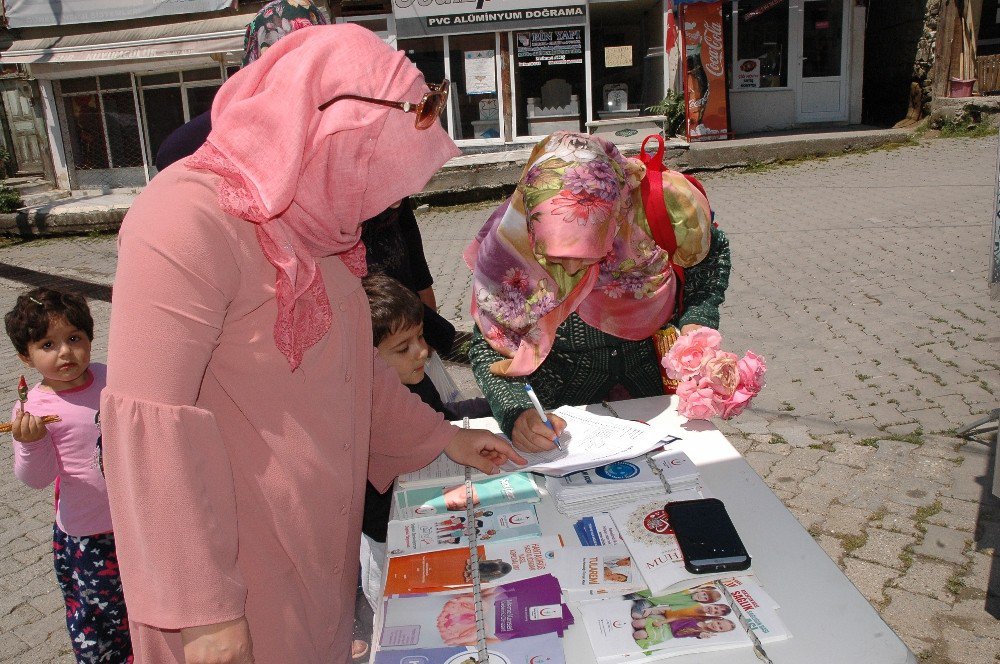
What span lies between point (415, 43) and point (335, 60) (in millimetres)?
12261

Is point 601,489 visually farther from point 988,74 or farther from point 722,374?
point 988,74

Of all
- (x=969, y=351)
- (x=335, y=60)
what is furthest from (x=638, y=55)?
(x=335, y=60)

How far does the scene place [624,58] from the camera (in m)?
13.0

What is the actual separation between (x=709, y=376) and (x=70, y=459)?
78.8 inches

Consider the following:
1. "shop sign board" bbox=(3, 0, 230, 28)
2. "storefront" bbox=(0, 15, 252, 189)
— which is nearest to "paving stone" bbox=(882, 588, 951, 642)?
"storefront" bbox=(0, 15, 252, 189)

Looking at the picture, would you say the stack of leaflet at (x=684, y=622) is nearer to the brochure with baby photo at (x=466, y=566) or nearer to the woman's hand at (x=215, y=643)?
the brochure with baby photo at (x=466, y=566)

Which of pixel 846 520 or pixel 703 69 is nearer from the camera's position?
pixel 846 520

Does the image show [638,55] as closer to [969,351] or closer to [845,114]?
[845,114]

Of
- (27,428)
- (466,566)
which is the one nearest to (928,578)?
(466,566)

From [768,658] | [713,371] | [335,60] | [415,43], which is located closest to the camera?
[768,658]

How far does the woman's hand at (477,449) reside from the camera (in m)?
2.01

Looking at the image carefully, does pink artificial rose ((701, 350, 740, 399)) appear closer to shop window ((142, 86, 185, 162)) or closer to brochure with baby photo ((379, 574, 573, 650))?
brochure with baby photo ((379, 574, 573, 650))

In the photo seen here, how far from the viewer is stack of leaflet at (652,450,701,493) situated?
184cm

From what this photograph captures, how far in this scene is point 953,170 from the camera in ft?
33.1
